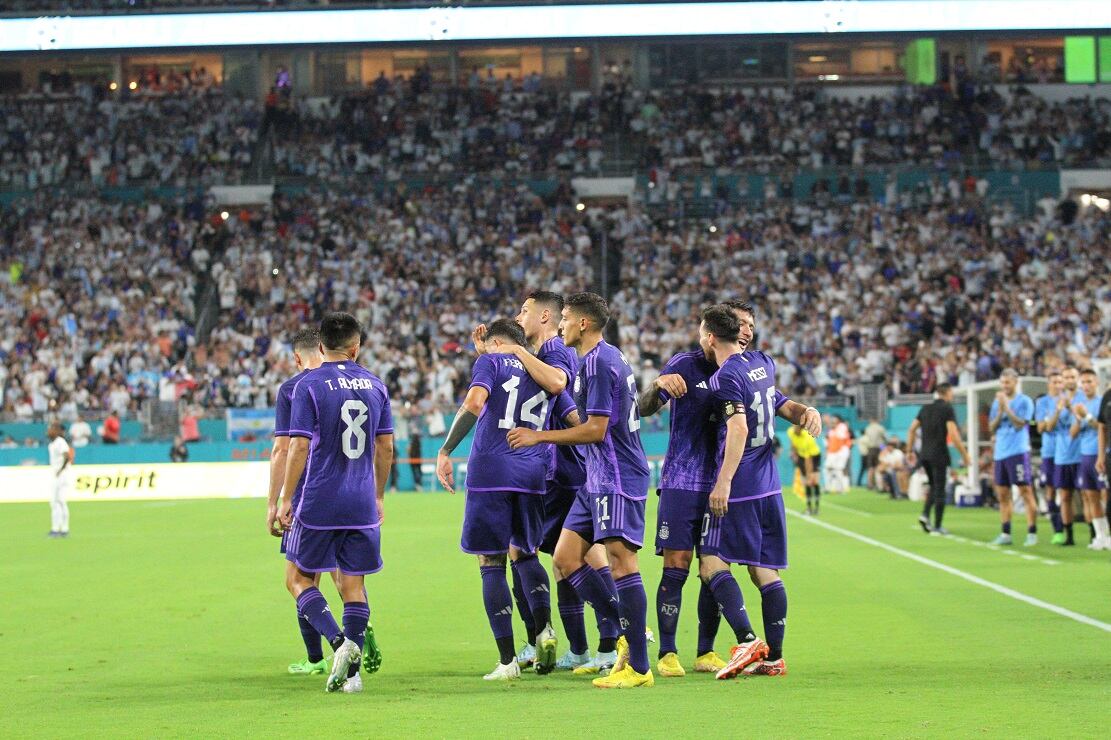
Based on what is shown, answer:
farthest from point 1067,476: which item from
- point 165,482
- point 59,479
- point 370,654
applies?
point 165,482

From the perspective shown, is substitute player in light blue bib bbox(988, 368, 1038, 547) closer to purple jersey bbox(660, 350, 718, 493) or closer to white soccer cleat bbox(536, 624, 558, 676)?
purple jersey bbox(660, 350, 718, 493)

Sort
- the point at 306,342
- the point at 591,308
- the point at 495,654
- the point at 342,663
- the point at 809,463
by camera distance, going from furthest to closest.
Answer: the point at 809,463
the point at 495,654
the point at 306,342
the point at 591,308
the point at 342,663

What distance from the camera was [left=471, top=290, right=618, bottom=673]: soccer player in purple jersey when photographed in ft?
30.7

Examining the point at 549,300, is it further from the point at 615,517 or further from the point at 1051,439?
the point at 1051,439

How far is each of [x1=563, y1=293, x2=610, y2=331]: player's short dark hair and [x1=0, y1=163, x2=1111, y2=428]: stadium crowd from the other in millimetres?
30027

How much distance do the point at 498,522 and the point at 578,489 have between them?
74cm

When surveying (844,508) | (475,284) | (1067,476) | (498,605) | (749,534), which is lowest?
(844,508)

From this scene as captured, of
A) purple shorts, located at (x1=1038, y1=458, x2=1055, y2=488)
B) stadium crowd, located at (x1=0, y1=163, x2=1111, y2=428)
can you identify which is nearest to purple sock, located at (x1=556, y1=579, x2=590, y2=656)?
purple shorts, located at (x1=1038, y1=458, x2=1055, y2=488)

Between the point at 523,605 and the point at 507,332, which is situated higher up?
the point at 507,332

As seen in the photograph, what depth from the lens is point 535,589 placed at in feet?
30.5

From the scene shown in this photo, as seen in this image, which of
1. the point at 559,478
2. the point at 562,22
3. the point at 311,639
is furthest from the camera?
the point at 562,22

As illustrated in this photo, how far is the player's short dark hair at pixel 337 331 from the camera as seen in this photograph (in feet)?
29.4

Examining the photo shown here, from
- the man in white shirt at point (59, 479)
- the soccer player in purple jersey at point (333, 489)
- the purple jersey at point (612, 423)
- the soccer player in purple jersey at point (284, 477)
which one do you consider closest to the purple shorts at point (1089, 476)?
the purple jersey at point (612, 423)

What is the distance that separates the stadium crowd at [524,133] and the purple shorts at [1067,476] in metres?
32.6
